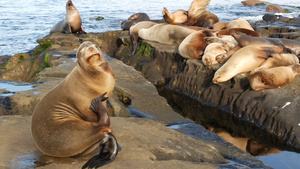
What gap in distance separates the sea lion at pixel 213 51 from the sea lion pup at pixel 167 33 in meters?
1.60

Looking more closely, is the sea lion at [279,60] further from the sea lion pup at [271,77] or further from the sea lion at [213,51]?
the sea lion at [213,51]

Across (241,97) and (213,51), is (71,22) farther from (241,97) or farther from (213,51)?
(241,97)

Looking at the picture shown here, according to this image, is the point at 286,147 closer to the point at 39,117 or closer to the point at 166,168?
the point at 166,168

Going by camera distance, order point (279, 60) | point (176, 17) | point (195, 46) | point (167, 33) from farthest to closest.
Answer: point (176, 17), point (167, 33), point (195, 46), point (279, 60)

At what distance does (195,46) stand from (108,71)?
4.86 metres

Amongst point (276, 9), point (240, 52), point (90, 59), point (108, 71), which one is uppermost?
point (90, 59)

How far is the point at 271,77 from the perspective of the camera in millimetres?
6117

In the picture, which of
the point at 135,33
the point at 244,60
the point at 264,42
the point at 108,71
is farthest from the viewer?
the point at 135,33

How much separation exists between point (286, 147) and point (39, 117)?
3687mm

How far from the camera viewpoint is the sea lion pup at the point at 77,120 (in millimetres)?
3018

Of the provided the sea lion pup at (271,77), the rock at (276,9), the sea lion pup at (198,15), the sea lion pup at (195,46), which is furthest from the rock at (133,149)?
the rock at (276,9)

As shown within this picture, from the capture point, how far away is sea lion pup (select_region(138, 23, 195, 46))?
9539 mm

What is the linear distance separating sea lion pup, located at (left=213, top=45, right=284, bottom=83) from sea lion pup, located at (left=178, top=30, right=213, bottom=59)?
1.35m

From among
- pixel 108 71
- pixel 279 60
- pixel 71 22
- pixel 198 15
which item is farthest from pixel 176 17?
pixel 108 71
